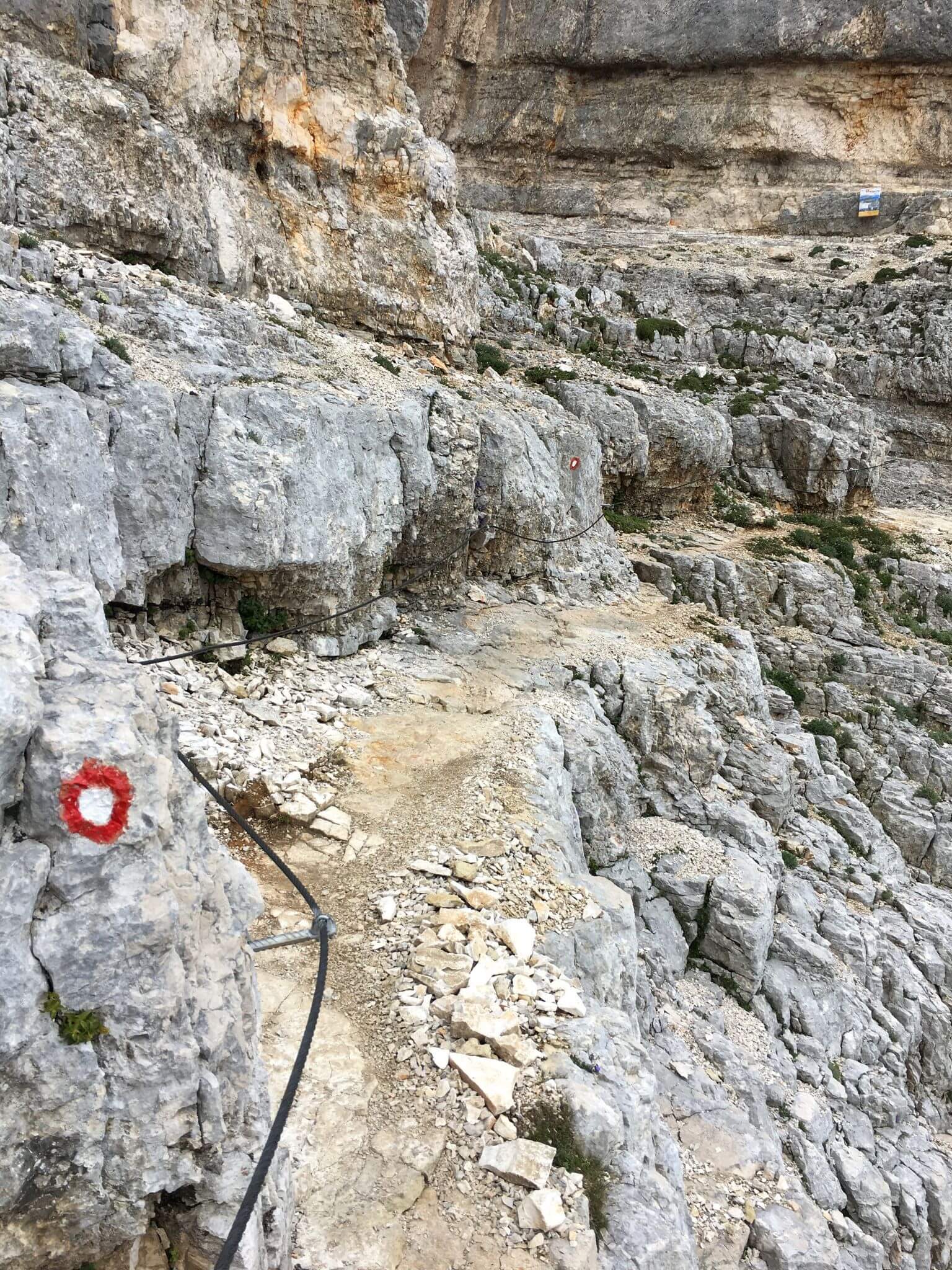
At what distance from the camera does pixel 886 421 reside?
38.0m

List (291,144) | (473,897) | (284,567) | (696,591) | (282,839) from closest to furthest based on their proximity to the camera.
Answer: (473,897) < (282,839) < (284,567) < (291,144) < (696,591)

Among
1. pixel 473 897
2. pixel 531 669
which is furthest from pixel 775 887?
pixel 473 897

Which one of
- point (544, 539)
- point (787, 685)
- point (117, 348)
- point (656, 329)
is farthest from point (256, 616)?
point (656, 329)

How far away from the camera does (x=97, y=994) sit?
3268mm

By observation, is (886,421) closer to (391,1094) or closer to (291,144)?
(291,144)

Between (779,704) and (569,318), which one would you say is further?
(569,318)

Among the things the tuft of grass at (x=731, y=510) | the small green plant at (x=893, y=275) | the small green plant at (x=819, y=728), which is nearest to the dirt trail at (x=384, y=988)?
the small green plant at (x=819, y=728)

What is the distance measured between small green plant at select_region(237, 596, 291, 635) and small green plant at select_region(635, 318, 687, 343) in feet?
83.9

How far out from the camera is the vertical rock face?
312 centimetres

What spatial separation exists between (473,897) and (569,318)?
27.7 meters

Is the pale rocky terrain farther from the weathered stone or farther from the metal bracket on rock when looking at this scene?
the metal bracket on rock

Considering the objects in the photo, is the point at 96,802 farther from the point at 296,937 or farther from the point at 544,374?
the point at 544,374

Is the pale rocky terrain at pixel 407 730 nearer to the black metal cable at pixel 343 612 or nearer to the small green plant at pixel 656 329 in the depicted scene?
the black metal cable at pixel 343 612

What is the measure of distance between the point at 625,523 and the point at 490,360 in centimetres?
653
